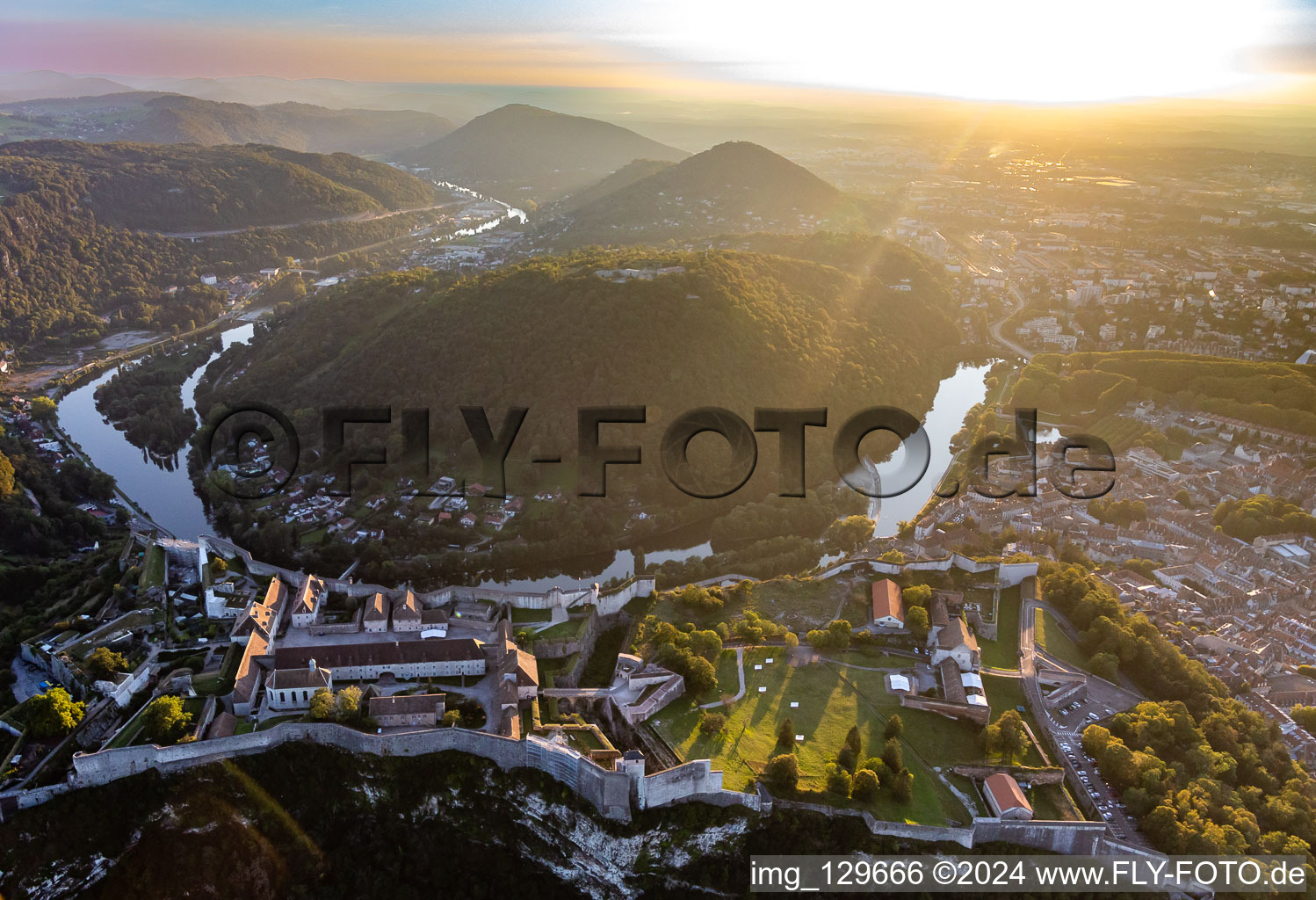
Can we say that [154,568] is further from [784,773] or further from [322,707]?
[784,773]

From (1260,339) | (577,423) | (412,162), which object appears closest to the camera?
(577,423)

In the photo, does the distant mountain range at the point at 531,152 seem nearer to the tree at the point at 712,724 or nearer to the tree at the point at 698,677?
the tree at the point at 698,677

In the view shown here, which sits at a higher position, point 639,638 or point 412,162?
point 412,162

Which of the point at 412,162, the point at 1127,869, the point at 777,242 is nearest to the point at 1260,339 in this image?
the point at 777,242

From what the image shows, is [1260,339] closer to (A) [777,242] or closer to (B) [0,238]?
(A) [777,242]

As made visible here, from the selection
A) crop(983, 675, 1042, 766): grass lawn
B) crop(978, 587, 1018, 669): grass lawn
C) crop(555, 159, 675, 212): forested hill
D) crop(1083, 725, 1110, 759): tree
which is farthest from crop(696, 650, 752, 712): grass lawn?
crop(555, 159, 675, 212): forested hill

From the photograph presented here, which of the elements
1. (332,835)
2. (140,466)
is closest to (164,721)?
(332,835)

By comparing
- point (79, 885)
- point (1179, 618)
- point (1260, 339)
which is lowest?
point (79, 885)

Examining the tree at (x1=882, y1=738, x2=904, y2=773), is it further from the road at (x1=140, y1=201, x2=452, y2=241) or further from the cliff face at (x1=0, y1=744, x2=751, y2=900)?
the road at (x1=140, y1=201, x2=452, y2=241)
